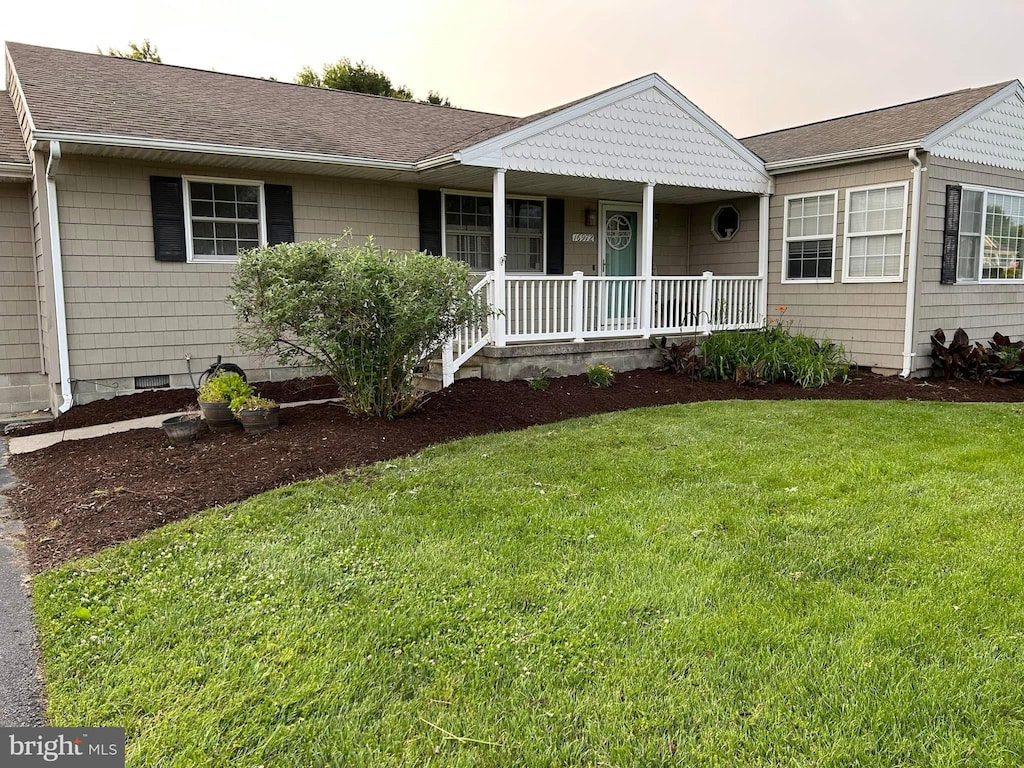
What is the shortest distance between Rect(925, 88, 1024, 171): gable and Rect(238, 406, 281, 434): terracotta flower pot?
8.55 m

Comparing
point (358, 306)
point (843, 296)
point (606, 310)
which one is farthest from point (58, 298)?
point (843, 296)

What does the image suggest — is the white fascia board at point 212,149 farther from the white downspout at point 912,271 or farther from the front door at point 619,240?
the white downspout at point 912,271

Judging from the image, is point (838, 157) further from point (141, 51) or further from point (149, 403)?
point (141, 51)

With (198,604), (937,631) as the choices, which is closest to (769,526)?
(937,631)

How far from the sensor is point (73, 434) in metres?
6.40

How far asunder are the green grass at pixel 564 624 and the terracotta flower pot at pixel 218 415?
6.01ft

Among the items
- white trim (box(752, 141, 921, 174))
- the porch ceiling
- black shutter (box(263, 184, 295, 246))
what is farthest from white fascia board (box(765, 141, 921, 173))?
black shutter (box(263, 184, 295, 246))

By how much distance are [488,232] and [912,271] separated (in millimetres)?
5855

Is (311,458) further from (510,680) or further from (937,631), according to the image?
(937,631)

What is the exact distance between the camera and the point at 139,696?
232cm

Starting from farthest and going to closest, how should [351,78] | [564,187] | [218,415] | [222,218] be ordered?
1. [351,78]
2. [564,187]
3. [222,218]
4. [218,415]

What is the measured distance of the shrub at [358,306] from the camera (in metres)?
5.62

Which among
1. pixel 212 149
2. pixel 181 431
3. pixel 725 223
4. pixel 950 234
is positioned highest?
pixel 212 149

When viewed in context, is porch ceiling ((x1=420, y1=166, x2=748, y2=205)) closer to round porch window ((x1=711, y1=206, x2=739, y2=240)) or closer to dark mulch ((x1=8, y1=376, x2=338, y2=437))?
round porch window ((x1=711, y1=206, x2=739, y2=240))
